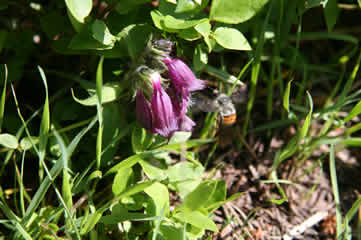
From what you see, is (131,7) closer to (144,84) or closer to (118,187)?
(144,84)

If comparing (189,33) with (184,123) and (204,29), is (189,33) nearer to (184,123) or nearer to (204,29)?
(204,29)

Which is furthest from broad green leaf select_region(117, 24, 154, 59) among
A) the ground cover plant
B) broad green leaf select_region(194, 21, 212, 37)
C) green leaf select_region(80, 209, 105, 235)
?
green leaf select_region(80, 209, 105, 235)

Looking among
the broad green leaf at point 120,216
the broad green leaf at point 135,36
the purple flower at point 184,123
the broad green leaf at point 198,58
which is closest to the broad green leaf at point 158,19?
the broad green leaf at point 135,36

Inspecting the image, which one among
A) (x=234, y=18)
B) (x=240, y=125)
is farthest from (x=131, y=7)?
(x=240, y=125)

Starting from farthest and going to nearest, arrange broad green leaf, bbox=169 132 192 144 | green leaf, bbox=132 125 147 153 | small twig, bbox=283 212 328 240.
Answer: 1. small twig, bbox=283 212 328 240
2. broad green leaf, bbox=169 132 192 144
3. green leaf, bbox=132 125 147 153

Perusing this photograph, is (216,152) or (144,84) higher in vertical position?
(144,84)

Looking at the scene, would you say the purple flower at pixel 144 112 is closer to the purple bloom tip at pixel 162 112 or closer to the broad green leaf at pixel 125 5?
the purple bloom tip at pixel 162 112

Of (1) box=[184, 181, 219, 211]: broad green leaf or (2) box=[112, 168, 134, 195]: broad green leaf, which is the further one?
(2) box=[112, 168, 134, 195]: broad green leaf

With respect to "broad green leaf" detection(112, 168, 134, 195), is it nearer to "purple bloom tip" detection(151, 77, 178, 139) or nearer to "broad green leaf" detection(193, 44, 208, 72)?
"purple bloom tip" detection(151, 77, 178, 139)
